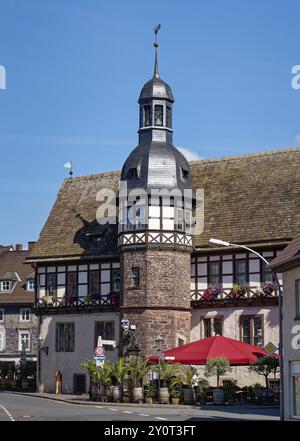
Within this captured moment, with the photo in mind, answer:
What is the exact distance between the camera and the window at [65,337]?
176 ft

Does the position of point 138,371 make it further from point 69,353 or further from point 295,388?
point 69,353

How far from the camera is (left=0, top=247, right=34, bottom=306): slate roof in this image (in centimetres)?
7962

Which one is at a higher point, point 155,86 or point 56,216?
point 155,86

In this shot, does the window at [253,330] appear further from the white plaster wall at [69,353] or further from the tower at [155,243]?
the white plaster wall at [69,353]

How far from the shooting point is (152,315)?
48000 millimetres

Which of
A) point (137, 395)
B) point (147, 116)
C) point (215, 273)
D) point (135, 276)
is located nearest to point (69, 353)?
point (135, 276)

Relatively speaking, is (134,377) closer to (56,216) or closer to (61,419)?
(61,419)

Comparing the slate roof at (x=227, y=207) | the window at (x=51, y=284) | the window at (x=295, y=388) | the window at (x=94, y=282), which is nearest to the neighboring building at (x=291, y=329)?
the window at (x=295, y=388)

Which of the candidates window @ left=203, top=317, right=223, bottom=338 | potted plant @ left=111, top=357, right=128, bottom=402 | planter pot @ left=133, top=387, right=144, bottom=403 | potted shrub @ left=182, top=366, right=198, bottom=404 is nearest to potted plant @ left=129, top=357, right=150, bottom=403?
planter pot @ left=133, top=387, right=144, bottom=403

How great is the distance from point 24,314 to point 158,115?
3308 centimetres

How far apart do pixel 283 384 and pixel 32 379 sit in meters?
30.7

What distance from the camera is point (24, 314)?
7950cm

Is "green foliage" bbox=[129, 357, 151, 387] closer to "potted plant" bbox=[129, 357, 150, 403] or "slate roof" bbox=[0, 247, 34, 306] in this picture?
"potted plant" bbox=[129, 357, 150, 403]

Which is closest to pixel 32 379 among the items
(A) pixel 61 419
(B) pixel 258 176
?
(B) pixel 258 176
